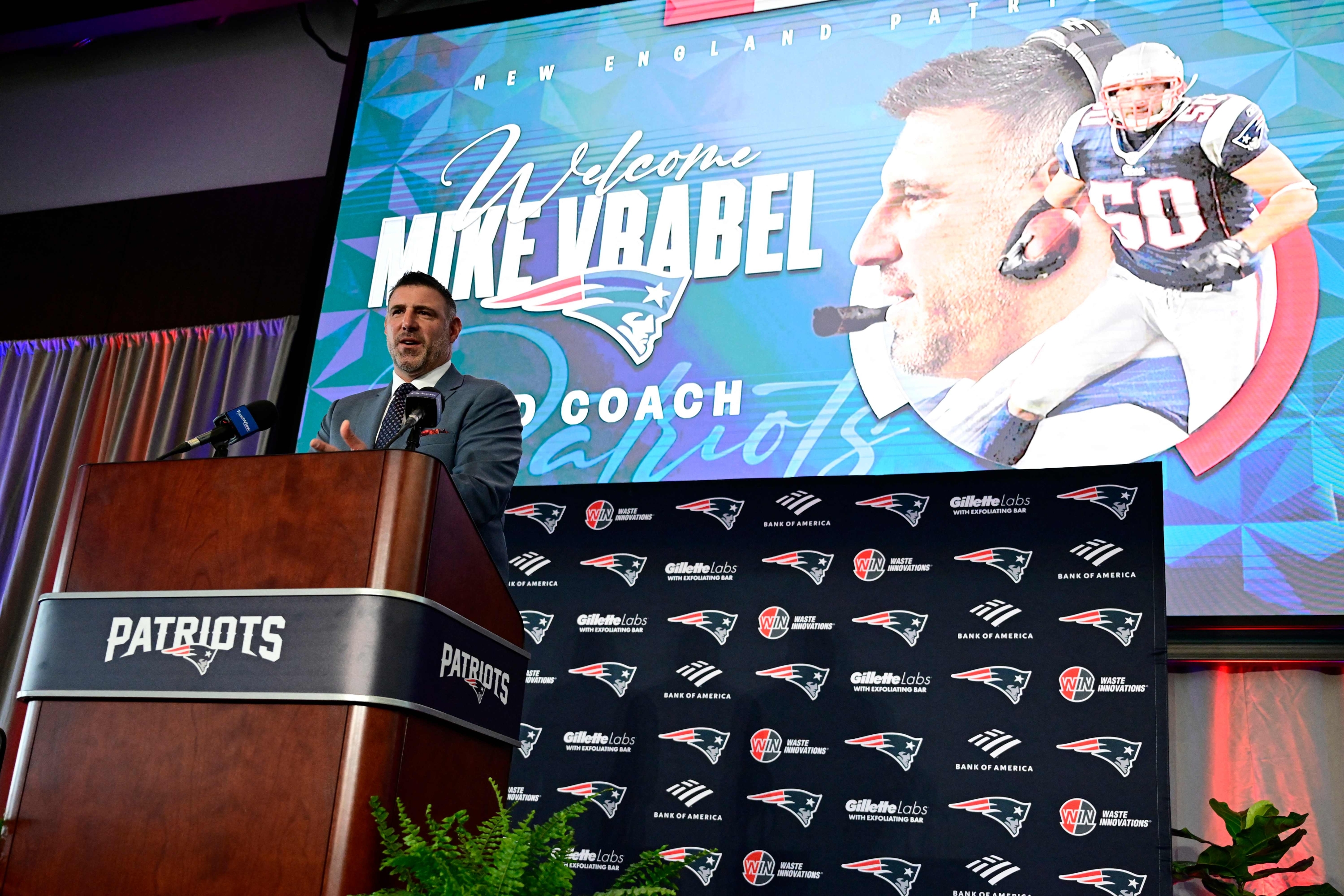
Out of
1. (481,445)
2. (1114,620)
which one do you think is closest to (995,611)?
(1114,620)

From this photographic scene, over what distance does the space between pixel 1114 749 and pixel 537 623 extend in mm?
1476

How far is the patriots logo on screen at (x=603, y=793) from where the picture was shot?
10.1 ft

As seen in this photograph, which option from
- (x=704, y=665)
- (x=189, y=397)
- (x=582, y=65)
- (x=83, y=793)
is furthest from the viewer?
(x=189, y=397)

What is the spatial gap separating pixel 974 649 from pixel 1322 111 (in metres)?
2.11

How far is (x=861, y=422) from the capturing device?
395 cm

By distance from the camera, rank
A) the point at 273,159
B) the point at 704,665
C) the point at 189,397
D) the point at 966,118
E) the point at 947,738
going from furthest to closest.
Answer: the point at 273,159
the point at 189,397
the point at 966,118
the point at 704,665
the point at 947,738

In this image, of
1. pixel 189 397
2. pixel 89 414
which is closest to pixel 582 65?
pixel 189 397

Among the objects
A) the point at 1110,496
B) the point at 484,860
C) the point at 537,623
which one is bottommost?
the point at 484,860

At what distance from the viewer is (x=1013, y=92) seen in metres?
4.15

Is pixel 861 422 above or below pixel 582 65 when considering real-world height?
below

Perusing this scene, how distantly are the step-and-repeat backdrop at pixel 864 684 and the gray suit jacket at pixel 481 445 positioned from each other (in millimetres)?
861

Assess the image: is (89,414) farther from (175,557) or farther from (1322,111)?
(1322,111)

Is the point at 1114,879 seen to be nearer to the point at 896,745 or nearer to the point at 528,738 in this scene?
the point at 896,745

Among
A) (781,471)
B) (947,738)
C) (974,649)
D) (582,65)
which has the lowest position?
(947,738)
